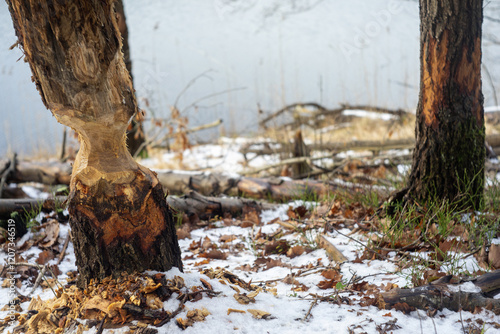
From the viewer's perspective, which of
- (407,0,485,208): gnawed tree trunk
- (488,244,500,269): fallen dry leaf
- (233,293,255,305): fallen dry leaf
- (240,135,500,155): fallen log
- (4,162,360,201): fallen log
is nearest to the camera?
(233,293,255,305): fallen dry leaf

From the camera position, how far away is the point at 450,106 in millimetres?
2193

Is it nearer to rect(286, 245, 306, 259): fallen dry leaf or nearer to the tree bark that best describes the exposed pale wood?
rect(286, 245, 306, 259): fallen dry leaf

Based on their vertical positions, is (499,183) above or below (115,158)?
below

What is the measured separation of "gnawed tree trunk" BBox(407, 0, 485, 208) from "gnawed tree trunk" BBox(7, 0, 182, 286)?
62.6 inches

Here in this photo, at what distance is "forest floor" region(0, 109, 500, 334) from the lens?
55.5 inches

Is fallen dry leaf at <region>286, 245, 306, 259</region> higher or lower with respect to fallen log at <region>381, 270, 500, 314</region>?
lower

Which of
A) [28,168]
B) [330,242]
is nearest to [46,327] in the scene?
[330,242]

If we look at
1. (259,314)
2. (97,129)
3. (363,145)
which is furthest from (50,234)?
(363,145)

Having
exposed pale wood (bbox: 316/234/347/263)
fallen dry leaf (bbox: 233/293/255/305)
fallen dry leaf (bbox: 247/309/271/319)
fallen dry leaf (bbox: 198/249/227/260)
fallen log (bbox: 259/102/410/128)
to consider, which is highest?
fallen log (bbox: 259/102/410/128)

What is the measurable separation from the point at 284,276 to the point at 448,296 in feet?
2.54

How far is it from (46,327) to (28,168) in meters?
3.15

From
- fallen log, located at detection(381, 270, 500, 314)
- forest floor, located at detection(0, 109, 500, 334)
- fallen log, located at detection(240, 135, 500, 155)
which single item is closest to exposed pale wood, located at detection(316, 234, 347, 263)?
forest floor, located at detection(0, 109, 500, 334)

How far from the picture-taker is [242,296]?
1588 millimetres

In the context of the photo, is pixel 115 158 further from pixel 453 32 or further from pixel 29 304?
pixel 453 32
